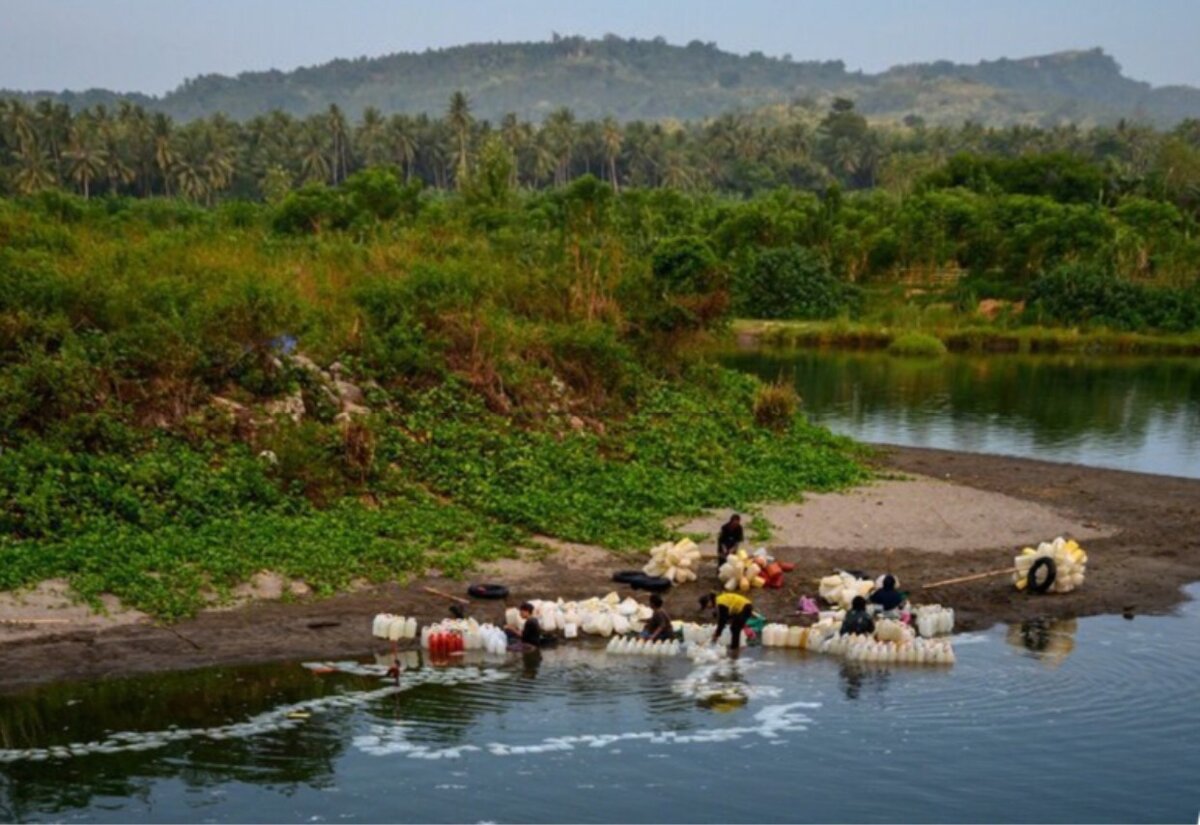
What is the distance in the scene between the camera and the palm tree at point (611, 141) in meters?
164

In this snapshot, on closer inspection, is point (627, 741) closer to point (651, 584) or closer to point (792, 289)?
point (651, 584)

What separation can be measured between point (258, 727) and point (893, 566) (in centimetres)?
1228

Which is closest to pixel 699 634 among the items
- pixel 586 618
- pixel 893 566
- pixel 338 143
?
pixel 586 618

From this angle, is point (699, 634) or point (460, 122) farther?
point (460, 122)

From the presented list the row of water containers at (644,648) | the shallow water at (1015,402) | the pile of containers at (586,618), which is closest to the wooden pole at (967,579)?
the pile of containers at (586,618)

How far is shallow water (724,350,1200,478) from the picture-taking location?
4119 cm

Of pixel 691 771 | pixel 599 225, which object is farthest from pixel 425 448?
pixel 599 225

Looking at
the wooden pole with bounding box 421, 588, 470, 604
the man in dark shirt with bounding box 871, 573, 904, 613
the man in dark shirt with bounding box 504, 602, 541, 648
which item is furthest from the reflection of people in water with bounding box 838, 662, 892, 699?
the wooden pole with bounding box 421, 588, 470, 604

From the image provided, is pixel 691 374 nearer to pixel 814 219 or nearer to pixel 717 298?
pixel 717 298

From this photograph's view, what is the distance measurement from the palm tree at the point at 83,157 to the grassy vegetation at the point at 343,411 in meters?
83.0

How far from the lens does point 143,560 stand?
2233 cm

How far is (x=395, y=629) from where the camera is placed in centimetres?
2173

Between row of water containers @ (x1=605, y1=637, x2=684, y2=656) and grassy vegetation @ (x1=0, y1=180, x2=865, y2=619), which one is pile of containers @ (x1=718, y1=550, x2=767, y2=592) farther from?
row of water containers @ (x1=605, y1=637, x2=684, y2=656)

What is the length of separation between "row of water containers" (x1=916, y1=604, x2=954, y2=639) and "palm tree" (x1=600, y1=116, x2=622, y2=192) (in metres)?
141
